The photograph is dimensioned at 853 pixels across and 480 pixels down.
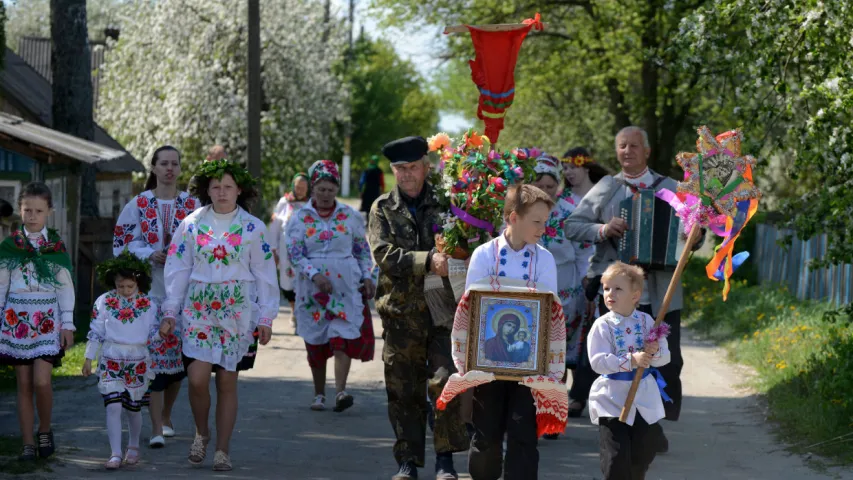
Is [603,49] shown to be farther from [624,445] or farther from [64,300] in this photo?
[624,445]

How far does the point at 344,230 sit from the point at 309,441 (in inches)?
89.0

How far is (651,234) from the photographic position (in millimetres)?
8273

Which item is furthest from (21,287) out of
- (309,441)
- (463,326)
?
(463,326)

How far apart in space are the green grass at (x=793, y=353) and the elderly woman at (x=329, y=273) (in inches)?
138

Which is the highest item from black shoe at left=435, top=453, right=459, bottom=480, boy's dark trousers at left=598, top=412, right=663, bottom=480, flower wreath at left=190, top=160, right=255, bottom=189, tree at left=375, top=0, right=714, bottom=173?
tree at left=375, top=0, right=714, bottom=173

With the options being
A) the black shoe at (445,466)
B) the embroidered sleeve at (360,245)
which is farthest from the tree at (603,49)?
the black shoe at (445,466)

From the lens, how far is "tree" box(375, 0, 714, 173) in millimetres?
22250

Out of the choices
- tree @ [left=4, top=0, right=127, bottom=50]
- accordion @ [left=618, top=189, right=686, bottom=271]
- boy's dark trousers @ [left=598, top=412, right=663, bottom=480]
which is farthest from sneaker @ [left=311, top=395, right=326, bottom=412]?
tree @ [left=4, top=0, right=127, bottom=50]

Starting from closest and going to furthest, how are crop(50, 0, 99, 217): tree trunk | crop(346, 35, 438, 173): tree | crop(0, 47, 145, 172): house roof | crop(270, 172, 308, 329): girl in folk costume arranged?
crop(270, 172, 308, 329): girl in folk costume, crop(50, 0, 99, 217): tree trunk, crop(0, 47, 145, 172): house roof, crop(346, 35, 438, 173): tree

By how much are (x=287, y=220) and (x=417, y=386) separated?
7.51 m

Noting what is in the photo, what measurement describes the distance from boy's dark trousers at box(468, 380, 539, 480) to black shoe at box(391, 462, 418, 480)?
2.71ft

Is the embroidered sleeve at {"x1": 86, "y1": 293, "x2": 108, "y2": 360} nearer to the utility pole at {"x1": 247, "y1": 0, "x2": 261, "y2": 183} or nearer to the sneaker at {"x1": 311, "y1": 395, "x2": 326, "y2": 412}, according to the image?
the sneaker at {"x1": 311, "y1": 395, "x2": 326, "y2": 412}

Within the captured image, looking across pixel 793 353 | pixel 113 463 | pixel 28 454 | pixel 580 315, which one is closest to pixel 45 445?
pixel 28 454

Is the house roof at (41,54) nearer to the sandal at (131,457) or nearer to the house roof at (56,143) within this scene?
the house roof at (56,143)
